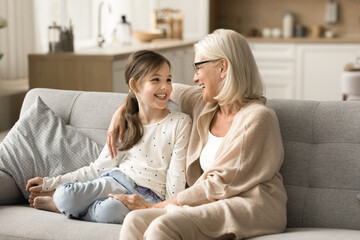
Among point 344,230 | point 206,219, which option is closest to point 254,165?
point 206,219

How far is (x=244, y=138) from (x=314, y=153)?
38 centimetres

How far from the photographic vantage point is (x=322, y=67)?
7465mm

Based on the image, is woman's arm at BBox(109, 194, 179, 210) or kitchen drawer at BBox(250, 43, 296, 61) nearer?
woman's arm at BBox(109, 194, 179, 210)

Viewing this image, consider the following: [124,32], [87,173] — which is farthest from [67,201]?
[124,32]

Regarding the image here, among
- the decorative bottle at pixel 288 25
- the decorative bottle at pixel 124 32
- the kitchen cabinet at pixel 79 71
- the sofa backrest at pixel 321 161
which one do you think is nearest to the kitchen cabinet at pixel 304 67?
the decorative bottle at pixel 288 25

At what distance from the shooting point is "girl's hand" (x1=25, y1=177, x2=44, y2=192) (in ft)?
8.78

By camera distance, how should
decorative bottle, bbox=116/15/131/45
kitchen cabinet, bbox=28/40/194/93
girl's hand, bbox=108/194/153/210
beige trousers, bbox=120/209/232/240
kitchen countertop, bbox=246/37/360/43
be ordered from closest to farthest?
1. beige trousers, bbox=120/209/232/240
2. girl's hand, bbox=108/194/153/210
3. kitchen cabinet, bbox=28/40/194/93
4. decorative bottle, bbox=116/15/131/45
5. kitchen countertop, bbox=246/37/360/43

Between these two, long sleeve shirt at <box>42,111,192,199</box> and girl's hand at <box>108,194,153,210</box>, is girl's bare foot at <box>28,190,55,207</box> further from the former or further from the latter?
girl's hand at <box>108,194,153,210</box>

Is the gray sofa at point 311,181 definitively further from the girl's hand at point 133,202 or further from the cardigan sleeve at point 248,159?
the cardigan sleeve at point 248,159

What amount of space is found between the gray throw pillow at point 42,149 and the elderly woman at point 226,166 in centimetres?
44

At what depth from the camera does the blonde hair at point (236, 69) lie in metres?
2.37

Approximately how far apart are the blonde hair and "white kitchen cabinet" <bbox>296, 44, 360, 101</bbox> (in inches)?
206

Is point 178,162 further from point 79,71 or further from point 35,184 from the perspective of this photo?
point 79,71

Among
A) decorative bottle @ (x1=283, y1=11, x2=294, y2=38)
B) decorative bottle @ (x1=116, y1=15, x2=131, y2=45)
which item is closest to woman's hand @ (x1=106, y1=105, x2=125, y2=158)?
decorative bottle @ (x1=116, y1=15, x2=131, y2=45)
